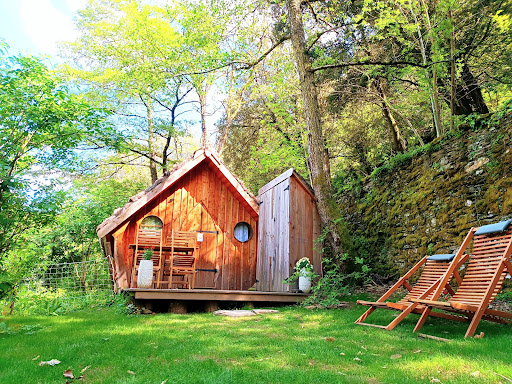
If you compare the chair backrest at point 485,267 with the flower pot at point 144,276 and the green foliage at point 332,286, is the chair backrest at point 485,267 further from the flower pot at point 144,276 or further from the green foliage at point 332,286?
the flower pot at point 144,276

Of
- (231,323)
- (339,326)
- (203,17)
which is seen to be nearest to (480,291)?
(339,326)

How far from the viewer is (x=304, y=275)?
6.91 m

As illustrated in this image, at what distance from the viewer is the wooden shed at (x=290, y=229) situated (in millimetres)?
7469

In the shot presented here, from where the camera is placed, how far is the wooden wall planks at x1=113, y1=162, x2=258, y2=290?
9.21m

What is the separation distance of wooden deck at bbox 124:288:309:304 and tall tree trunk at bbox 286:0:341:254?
51.9 inches

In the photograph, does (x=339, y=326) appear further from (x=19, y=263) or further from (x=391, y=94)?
(x=391, y=94)

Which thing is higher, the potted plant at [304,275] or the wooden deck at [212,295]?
the potted plant at [304,275]

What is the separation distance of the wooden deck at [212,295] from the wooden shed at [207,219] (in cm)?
247

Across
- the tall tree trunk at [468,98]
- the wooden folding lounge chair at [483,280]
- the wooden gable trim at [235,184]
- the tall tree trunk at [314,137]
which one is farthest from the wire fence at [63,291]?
the tall tree trunk at [468,98]

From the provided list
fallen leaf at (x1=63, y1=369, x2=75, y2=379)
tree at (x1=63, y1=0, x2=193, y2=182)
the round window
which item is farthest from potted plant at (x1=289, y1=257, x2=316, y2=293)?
tree at (x1=63, y1=0, x2=193, y2=182)

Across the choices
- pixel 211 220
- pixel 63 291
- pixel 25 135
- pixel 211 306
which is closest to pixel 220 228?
pixel 211 220

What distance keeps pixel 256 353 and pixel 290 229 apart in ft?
14.1

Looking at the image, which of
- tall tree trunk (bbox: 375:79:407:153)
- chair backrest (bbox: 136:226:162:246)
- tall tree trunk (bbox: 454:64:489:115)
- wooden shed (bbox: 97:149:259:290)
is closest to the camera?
tall tree trunk (bbox: 454:64:489:115)

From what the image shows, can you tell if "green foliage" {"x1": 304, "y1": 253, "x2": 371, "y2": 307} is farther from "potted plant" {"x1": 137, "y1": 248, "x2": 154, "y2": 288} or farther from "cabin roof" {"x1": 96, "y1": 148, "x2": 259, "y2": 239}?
"cabin roof" {"x1": 96, "y1": 148, "x2": 259, "y2": 239}
